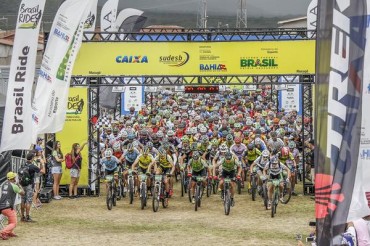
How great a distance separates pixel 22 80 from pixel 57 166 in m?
7.09

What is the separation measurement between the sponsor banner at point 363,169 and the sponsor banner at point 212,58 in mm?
18781

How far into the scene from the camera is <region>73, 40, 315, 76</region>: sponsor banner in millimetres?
25812

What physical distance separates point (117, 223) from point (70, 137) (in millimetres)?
6122

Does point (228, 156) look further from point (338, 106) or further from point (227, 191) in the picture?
point (338, 106)

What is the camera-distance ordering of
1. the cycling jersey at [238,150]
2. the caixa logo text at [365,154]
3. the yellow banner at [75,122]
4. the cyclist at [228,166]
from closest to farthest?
the caixa logo text at [365,154], the cyclist at [228,166], the cycling jersey at [238,150], the yellow banner at [75,122]

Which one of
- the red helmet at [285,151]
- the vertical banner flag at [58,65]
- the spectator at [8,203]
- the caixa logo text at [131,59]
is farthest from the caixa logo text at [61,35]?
the red helmet at [285,151]

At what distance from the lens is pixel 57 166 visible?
25000mm

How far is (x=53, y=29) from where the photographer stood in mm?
22656

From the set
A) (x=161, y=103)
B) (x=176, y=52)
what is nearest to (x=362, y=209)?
(x=176, y=52)

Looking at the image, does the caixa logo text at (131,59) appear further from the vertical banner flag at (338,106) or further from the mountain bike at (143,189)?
the vertical banner flag at (338,106)

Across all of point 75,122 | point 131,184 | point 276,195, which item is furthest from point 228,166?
point 75,122

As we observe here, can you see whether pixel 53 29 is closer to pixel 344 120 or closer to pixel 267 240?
pixel 267 240

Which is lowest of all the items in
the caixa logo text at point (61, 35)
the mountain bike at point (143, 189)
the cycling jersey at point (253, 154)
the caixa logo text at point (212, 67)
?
the mountain bike at point (143, 189)

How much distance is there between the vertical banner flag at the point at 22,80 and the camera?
17.9 meters
